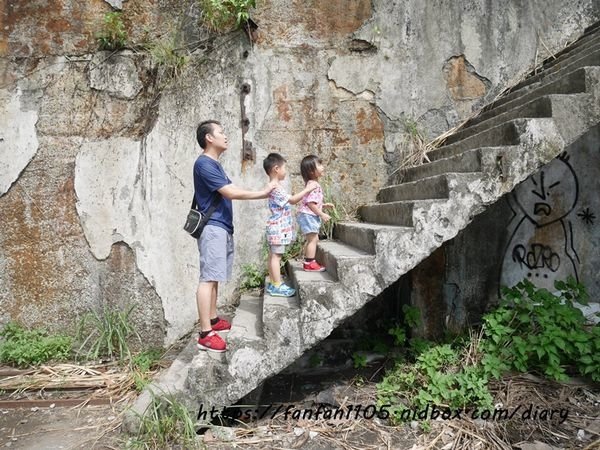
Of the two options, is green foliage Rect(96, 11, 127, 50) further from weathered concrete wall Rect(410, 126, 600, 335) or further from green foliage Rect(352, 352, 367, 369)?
weathered concrete wall Rect(410, 126, 600, 335)

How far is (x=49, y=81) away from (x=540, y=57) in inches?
192

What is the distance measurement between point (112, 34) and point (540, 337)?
4.60 meters

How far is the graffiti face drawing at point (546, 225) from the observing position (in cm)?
415

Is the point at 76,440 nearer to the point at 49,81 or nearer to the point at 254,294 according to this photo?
the point at 254,294

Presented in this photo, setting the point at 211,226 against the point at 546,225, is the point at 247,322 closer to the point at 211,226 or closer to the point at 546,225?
the point at 211,226

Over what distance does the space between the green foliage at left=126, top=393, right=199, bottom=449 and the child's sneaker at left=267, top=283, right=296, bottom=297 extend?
981 millimetres

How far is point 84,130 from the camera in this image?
4.23 m

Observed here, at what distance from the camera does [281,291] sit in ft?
10.7

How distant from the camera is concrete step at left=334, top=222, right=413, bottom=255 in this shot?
9.23 feet

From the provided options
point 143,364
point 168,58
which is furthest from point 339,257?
point 168,58

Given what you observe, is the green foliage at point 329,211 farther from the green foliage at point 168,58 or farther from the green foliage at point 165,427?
the green foliage at point 165,427

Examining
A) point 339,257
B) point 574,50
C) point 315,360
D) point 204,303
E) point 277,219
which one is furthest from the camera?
point 574,50

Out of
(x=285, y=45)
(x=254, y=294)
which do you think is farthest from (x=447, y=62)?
(x=254, y=294)

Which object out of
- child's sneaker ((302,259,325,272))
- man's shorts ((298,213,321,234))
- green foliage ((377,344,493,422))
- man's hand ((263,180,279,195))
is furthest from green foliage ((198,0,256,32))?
green foliage ((377,344,493,422))
